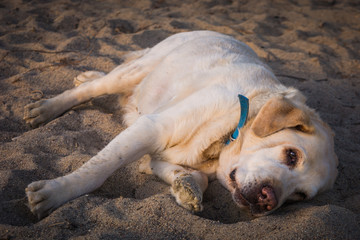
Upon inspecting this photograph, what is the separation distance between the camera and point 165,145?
2727 millimetres

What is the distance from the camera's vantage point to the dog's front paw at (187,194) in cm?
219

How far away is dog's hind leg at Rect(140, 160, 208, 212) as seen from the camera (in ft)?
7.23

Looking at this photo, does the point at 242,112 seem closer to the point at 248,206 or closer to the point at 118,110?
the point at 248,206

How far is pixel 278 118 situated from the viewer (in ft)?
7.82

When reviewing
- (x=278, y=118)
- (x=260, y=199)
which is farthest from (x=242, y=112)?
(x=260, y=199)

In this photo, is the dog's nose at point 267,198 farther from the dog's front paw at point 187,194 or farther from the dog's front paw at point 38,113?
the dog's front paw at point 38,113

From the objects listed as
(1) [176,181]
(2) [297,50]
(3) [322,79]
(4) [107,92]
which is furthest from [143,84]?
(2) [297,50]

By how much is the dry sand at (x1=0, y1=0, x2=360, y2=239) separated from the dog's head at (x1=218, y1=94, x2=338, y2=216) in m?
0.15

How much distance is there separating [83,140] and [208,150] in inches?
46.3

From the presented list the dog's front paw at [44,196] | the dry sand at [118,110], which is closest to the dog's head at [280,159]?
the dry sand at [118,110]

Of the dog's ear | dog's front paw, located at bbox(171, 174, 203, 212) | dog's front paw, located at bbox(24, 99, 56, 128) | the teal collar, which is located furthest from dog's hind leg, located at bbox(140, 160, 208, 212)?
dog's front paw, located at bbox(24, 99, 56, 128)

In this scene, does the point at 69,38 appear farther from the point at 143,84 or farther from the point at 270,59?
the point at 270,59

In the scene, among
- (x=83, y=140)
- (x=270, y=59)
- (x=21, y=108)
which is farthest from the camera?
(x=270, y=59)

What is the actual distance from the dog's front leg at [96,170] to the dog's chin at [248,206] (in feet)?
2.47
